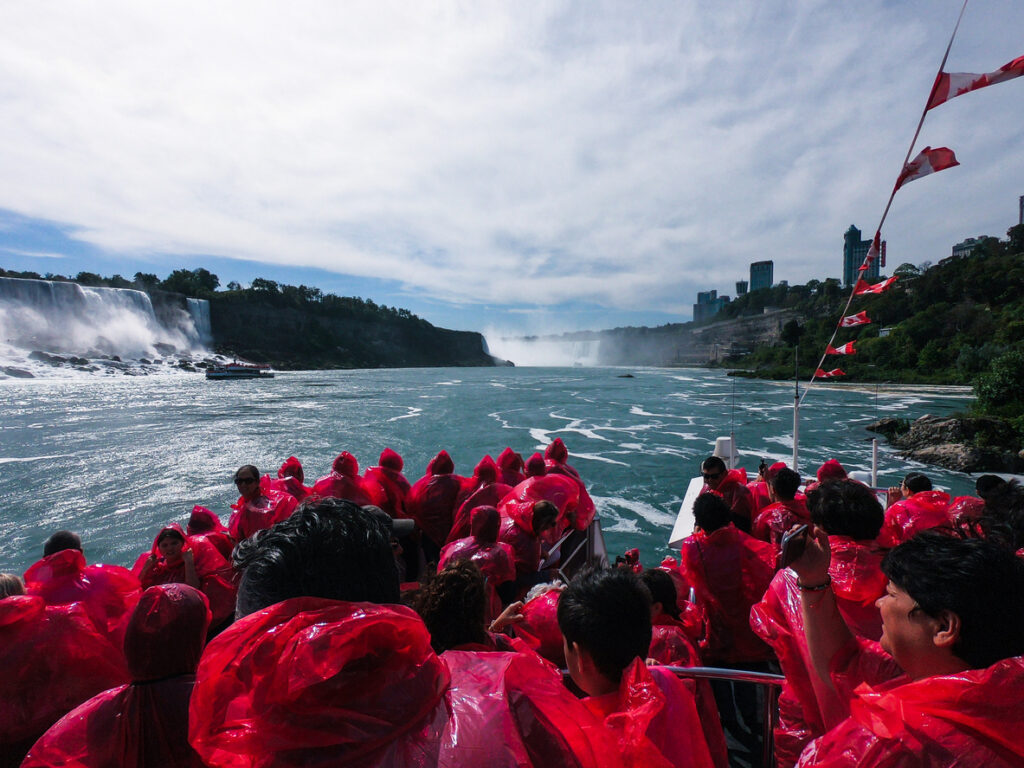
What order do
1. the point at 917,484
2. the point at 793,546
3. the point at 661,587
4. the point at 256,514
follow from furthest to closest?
the point at 256,514, the point at 917,484, the point at 661,587, the point at 793,546

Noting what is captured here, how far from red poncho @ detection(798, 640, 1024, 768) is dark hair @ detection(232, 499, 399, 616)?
0.99m

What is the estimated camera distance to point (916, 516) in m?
3.52

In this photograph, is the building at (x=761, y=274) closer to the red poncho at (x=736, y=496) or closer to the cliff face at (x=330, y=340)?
the cliff face at (x=330, y=340)

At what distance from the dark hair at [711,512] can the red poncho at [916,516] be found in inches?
46.7

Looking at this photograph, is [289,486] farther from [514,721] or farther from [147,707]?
[514,721]

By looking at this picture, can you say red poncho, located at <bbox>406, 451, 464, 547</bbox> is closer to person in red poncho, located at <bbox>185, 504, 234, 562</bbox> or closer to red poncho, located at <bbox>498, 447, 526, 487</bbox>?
red poncho, located at <bbox>498, 447, 526, 487</bbox>

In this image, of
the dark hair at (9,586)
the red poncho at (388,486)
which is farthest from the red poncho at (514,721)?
the red poncho at (388,486)

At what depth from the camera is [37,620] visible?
2.00 meters

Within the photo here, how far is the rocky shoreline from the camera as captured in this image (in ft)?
52.2

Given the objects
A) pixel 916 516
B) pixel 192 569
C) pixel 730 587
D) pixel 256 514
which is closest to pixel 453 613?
Result: pixel 730 587

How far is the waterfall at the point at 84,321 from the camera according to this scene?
5922 cm

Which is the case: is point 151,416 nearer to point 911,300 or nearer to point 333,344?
point 333,344

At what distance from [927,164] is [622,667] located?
18.7ft

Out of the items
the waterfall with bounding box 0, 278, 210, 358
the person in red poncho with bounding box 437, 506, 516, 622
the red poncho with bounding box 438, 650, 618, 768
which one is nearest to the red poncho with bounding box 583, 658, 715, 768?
the red poncho with bounding box 438, 650, 618, 768
